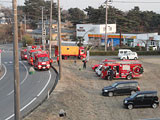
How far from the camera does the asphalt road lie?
781 inches

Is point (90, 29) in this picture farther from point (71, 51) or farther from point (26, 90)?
point (26, 90)

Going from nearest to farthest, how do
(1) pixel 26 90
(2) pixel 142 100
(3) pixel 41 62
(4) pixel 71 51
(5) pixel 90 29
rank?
(2) pixel 142 100, (1) pixel 26 90, (3) pixel 41 62, (4) pixel 71 51, (5) pixel 90 29

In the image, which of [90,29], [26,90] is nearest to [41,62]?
[26,90]

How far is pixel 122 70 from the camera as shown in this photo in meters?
31.6

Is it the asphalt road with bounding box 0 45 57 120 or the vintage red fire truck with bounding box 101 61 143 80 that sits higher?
the vintage red fire truck with bounding box 101 61 143 80

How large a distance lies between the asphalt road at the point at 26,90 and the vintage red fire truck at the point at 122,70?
6334mm

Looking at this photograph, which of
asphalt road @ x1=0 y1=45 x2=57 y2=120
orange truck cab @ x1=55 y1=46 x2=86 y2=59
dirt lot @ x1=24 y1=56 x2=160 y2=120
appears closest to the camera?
dirt lot @ x1=24 y1=56 x2=160 y2=120

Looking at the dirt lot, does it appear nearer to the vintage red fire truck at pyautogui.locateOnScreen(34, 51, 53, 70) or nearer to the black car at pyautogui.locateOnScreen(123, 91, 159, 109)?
the black car at pyautogui.locateOnScreen(123, 91, 159, 109)

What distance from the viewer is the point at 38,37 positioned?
291 feet

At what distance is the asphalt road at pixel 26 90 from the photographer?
19844 millimetres

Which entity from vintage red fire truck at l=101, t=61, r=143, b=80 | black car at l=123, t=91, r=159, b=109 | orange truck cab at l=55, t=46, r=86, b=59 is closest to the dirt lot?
black car at l=123, t=91, r=159, b=109

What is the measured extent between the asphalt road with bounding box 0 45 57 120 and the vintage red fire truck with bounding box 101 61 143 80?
6.33 meters

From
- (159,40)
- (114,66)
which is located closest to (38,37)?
(159,40)

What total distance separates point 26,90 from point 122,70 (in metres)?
11.8
